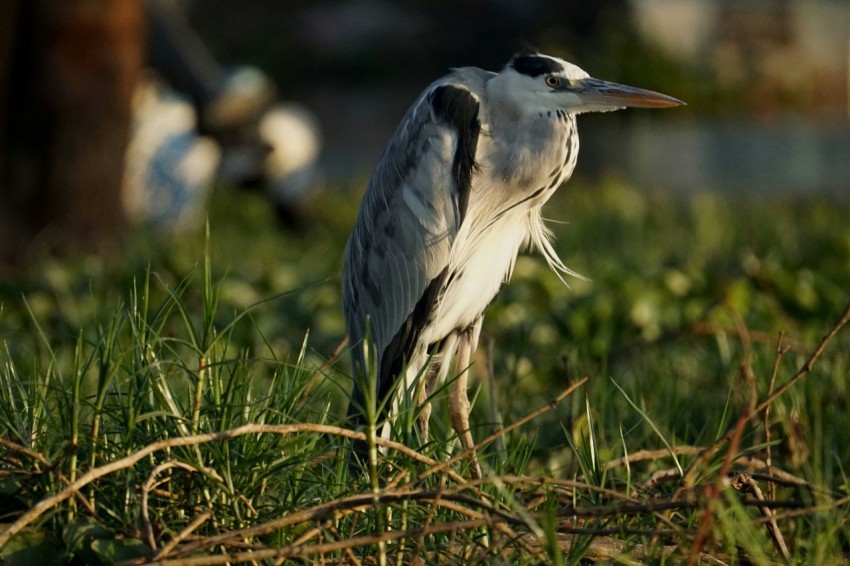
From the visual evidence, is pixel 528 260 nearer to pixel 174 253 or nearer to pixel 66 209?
pixel 174 253

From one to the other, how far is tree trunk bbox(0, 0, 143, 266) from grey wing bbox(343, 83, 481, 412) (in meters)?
3.52

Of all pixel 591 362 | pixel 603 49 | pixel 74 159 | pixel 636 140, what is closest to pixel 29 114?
pixel 74 159

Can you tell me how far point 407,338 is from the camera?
3.12 metres

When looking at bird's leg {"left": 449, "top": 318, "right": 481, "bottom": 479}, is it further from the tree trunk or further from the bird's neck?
the tree trunk

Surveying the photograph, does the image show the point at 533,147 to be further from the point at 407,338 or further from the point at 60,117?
the point at 60,117

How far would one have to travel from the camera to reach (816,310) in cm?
457

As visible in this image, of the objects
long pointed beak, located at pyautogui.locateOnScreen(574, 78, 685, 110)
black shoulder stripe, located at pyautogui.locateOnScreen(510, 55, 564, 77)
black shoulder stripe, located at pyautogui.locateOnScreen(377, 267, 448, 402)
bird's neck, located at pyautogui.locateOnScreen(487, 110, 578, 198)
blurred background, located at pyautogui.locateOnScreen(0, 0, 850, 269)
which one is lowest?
blurred background, located at pyautogui.locateOnScreen(0, 0, 850, 269)

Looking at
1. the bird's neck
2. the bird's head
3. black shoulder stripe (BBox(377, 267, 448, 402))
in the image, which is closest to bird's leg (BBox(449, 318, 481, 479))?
black shoulder stripe (BBox(377, 267, 448, 402))

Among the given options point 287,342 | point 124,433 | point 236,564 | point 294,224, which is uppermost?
point 124,433

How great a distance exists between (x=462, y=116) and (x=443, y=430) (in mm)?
750

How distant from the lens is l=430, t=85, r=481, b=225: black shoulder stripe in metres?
2.92

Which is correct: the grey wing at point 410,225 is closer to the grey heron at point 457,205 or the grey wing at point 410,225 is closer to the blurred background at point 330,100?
the grey heron at point 457,205

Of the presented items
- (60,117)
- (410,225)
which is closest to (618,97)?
(410,225)

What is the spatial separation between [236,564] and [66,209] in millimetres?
4763
